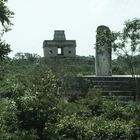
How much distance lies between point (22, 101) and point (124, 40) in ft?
19.1

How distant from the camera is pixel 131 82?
18672mm

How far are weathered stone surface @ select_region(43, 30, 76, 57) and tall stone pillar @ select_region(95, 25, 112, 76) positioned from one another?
43.3ft

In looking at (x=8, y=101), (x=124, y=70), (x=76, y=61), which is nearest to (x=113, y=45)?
(x=8, y=101)

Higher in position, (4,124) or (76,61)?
(76,61)

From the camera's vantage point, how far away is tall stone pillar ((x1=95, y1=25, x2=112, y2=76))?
660 inches

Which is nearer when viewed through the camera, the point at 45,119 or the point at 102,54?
the point at 45,119

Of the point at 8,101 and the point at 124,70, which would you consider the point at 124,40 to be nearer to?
the point at 8,101

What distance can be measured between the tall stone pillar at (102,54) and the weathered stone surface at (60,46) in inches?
519

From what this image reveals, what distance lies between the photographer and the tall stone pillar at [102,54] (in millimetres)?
16767

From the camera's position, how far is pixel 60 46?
114ft

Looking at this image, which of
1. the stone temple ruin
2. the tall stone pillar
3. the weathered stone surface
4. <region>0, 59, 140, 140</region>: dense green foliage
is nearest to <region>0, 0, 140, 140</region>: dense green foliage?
<region>0, 59, 140, 140</region>: dense green foliage

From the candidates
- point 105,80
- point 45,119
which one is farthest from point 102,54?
point 45,119

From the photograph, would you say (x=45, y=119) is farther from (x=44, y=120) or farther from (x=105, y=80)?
(x=105, y=80)

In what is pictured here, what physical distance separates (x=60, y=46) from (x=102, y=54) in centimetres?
1582
